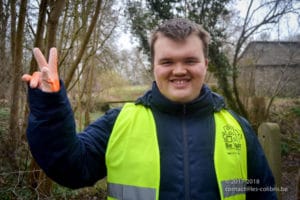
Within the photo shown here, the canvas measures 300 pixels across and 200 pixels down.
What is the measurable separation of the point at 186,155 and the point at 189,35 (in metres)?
0.62

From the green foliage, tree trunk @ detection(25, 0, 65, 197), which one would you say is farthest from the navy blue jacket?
the green foliage

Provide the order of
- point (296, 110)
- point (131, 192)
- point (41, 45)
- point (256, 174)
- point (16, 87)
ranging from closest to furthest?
point (131, 192), point (256, 174), point (41, 45), point (16, 87), point (296, 110)

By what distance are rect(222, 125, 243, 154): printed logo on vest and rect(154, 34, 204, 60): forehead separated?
44 centimetres

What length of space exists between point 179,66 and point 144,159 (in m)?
0.51

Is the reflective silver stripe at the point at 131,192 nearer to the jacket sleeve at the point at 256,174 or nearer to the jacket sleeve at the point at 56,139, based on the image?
the jacket sleeve at the point at 56,139

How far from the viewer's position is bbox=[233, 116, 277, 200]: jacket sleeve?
64.8 inches

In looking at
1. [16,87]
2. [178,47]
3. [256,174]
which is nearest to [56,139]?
[178,47]

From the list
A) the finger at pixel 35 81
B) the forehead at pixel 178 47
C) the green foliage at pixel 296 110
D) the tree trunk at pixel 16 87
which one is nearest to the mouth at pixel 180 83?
the forehead at pixel 178 47

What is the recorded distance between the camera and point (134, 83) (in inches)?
737

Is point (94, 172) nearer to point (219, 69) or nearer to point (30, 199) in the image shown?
point (30, 199)

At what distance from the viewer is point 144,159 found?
1.45 metres

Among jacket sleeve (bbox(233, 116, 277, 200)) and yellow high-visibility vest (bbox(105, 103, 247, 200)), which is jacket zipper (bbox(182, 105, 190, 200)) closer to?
yellow high-visibility vest (bbox(105, 103, 247, 200))

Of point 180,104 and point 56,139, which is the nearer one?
point 56,139

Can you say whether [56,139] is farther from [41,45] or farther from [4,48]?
[4,48]
